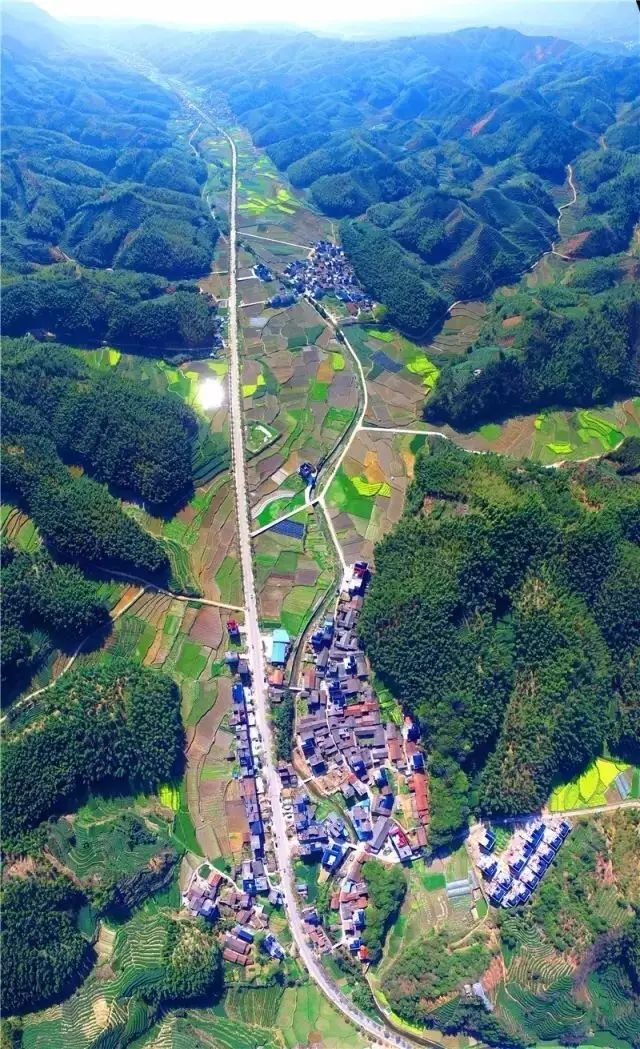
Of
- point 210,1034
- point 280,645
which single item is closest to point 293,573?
point 280,645

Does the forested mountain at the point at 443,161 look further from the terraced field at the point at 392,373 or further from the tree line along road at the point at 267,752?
the tree line along road at the point at 267,752

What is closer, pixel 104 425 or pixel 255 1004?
pixel 255 1004

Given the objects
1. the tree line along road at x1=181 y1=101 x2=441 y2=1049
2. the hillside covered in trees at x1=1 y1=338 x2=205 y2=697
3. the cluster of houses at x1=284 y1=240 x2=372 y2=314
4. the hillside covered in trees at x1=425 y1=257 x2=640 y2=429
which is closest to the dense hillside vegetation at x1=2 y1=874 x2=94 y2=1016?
the tree line along road at x1=181 y1=101 x2=441 y2=1049

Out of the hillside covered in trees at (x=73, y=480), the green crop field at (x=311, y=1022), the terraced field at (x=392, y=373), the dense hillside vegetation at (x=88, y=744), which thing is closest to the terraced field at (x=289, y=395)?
the terraced field at (x=392, y=373)

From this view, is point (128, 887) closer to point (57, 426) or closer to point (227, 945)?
point (227, 945)

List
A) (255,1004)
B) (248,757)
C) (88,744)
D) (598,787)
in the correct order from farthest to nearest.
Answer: (598,787) → (248,757) → (88,744) → (255,1004)

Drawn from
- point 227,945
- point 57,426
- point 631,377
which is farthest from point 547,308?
point 227,945

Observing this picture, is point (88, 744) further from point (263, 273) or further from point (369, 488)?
point (263, 273)
